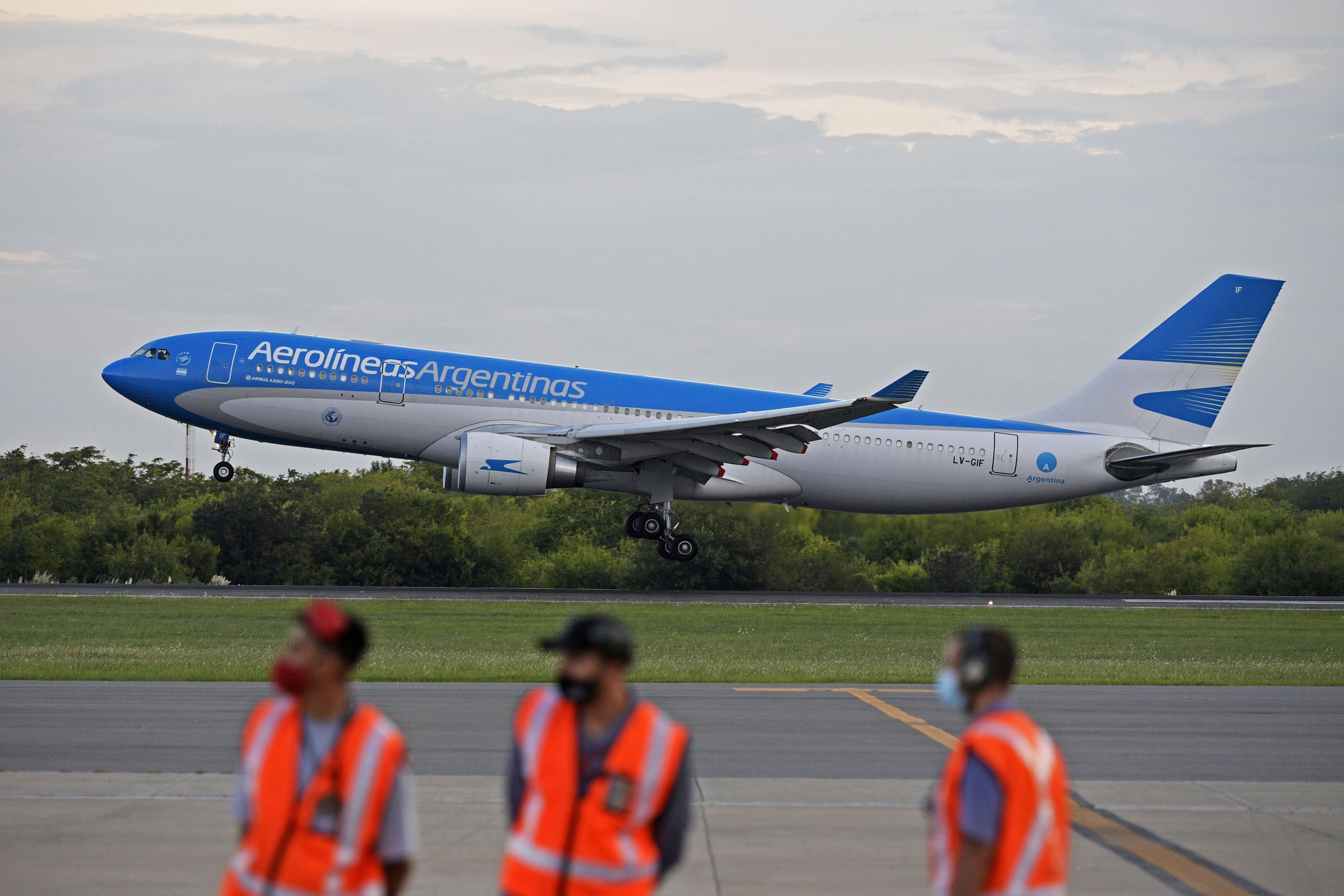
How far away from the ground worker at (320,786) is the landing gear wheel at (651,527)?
31.0 meters

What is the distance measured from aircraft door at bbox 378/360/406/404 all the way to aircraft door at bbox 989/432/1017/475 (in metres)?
16.0

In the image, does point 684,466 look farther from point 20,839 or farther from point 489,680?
point 20,839

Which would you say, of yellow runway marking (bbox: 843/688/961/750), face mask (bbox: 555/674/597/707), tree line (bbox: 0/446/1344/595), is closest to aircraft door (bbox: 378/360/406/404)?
tree line (bbox: 0/446/1344/595)

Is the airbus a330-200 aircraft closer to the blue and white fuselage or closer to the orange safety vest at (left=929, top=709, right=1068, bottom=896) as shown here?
the blue and white fuselage

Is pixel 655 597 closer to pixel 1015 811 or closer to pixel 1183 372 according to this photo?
pixel 1183 372

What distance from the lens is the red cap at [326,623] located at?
4316 mm

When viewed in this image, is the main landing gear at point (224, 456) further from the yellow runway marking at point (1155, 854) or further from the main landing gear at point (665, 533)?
the yellow runway marking at point (1155, 854)

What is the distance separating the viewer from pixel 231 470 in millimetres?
34812

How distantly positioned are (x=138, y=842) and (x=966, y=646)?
20.4 ft

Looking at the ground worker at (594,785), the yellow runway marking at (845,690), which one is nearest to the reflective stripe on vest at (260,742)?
the ground worker at (594,785)

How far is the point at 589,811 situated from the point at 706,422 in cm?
2876

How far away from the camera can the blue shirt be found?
13.6 ft

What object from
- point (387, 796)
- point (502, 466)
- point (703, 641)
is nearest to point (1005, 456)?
point (502, 466)

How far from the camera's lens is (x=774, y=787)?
1064 cm
